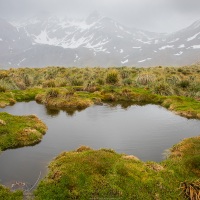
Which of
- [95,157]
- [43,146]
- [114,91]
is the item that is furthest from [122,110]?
[95,157]

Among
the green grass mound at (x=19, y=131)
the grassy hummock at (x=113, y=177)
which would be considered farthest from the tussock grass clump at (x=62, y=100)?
the grassy hummock at (x=113, y=177)

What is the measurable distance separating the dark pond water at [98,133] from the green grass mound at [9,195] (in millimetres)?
1366

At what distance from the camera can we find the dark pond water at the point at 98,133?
66.0ft

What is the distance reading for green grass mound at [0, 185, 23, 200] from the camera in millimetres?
15273

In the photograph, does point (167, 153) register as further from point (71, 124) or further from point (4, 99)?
point (4, 99)

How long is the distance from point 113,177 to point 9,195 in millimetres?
6209

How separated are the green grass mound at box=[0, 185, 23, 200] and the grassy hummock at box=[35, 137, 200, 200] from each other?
0.95 metres

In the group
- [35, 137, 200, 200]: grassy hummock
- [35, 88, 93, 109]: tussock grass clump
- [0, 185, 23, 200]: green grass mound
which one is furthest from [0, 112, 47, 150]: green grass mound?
[35, 88, 93, 109]: tussock grass clump

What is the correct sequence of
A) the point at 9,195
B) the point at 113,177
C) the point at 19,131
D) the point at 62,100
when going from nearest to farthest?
the point at 9,195
the point at 113,177
the point at 19,131
the point at 62,100

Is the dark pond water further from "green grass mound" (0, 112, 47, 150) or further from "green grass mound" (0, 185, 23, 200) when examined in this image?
"green grass mound" (0, 185, 23, 200)

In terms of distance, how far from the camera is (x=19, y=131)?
25.2m

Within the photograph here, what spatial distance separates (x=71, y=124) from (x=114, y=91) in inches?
719

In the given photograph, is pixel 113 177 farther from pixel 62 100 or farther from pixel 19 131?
pixel 62 100

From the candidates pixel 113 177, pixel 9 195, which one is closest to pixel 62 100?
pixel 113 177
